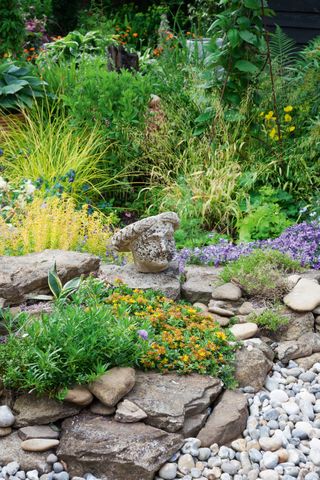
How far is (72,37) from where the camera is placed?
452 inches

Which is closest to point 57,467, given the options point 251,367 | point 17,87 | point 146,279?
point 251,367

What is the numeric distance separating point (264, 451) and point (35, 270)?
1.75 metres

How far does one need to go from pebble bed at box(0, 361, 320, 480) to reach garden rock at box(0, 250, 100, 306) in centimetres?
118

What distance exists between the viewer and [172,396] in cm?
388

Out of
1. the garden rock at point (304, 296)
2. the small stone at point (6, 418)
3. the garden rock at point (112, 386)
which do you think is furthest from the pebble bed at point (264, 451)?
the garden rock at point (304, 296)

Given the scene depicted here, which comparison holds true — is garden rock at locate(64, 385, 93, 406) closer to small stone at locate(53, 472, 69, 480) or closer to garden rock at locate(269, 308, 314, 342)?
small stone at locate(53, 472, 69, 480)

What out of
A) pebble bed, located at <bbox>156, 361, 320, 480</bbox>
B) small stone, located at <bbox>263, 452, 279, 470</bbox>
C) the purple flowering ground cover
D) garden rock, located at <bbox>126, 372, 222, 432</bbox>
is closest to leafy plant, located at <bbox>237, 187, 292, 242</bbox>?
the purple flowering ground cover

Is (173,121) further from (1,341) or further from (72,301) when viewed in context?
(1,341)

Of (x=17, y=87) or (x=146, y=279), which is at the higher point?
(x=17, y=87)

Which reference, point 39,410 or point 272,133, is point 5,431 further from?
point 272,133

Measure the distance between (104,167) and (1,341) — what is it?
3951 millimetres

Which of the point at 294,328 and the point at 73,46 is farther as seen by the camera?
the point at 73,46

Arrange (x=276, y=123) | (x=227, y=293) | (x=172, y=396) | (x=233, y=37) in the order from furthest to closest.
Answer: (x=276, y=123)
(x=233, y=37)
(x=227, y=293)
(x=172, y=396)

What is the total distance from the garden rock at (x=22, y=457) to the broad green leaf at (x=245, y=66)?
4613 millimetres
